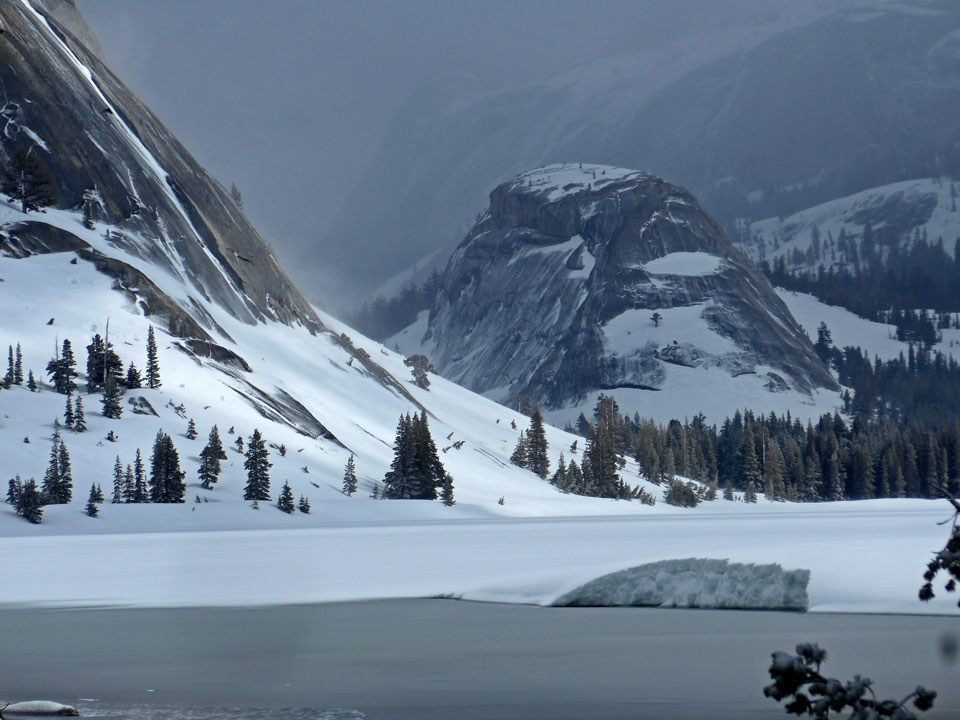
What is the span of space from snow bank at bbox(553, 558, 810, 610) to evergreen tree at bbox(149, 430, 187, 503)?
163 ft

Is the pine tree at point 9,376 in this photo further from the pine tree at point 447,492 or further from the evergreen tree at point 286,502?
the pine tree at point 447,492

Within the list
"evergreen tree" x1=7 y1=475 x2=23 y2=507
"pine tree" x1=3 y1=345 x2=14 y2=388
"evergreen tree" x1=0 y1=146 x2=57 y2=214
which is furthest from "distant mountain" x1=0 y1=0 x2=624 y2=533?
"evergreen tree" x1=0 y1=146 x2=57 y2=214

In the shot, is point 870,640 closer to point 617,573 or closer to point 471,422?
point 617,573

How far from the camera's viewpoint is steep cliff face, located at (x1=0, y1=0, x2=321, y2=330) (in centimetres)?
12038

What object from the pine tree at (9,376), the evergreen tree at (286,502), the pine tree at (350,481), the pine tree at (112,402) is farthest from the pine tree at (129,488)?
the pine tree at (350,481)

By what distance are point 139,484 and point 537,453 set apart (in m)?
68.6

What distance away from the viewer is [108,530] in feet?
212

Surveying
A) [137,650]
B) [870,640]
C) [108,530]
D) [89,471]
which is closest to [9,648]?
[137,650]

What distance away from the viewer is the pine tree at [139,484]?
2862 inches

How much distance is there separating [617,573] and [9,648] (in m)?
14.9

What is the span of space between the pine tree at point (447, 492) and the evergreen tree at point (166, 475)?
2540cm

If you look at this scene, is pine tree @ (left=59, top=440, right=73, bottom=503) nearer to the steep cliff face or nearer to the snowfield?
the snowfield

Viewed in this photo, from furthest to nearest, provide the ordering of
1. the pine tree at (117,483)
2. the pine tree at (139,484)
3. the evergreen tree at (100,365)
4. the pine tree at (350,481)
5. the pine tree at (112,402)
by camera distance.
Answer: the pine tree at (350,481)
the evergreen tree at (100,365)
the pine tree at (112,402)
the pine tree at (139,484)
the pine tree at (117,483)

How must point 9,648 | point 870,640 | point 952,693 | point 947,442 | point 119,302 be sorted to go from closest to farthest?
point 952,693, point 870,640, point 9,648, point 119,302, point 947,442
